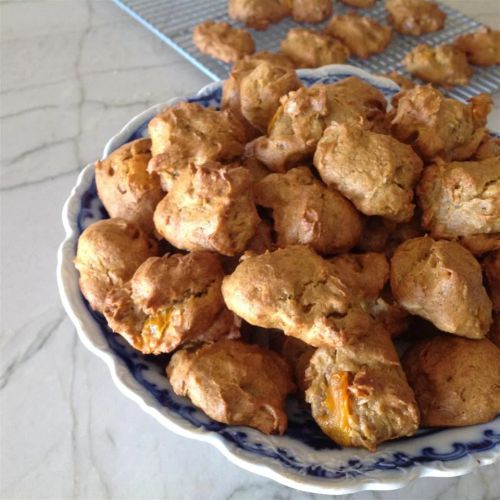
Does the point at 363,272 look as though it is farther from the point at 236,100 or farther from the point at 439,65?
the point at 439,65

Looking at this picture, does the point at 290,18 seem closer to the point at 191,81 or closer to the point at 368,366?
the point at 191,81

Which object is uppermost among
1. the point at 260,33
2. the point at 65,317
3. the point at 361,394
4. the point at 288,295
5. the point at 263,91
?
the point at 263,91

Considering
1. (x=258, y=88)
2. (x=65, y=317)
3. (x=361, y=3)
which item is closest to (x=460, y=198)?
(x=258, y=88)

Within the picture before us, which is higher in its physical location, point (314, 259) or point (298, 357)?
point (314, 259)

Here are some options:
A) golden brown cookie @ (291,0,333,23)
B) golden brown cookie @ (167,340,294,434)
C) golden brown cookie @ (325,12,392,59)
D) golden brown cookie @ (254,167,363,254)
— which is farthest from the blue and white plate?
golden brown cookie @ (291,0,333,23)

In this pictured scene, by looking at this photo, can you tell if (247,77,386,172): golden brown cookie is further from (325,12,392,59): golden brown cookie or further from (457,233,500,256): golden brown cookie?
(325,12,392,59): golden brown cookie

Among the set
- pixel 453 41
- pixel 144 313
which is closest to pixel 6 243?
pixel 144 313

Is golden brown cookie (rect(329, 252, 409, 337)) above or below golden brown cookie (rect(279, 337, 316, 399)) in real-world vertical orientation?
above
